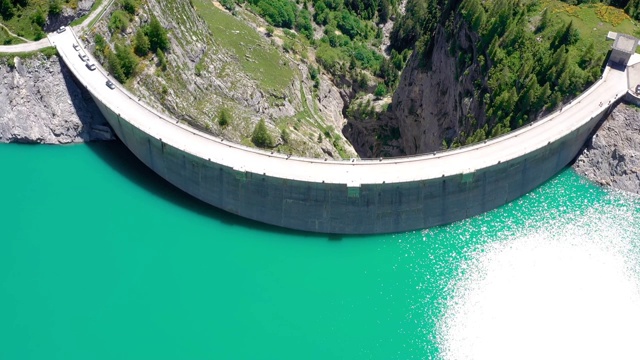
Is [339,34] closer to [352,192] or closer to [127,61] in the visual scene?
[127,61]

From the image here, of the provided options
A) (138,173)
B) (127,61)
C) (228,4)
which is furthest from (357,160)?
(228,4)

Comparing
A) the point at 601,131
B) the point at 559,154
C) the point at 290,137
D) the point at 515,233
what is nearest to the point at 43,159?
the point at 290,137

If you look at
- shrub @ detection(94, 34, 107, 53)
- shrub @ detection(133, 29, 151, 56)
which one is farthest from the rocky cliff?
shrub @ detection(94, 34, 107, 53)

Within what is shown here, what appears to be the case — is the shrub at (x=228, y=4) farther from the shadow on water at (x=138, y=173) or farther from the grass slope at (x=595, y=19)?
the grass slope at (x=595, y=19)

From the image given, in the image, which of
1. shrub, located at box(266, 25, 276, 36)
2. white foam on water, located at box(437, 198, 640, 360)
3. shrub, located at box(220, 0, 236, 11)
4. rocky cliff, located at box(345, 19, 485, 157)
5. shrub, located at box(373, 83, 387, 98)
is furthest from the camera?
shrub, located at box(373, 83, 387, 98)

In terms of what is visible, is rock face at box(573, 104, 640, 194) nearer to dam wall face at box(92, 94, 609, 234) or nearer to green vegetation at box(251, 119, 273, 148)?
dam wall face at box(92, 94, 609, 234)
